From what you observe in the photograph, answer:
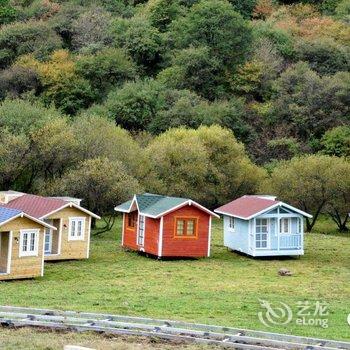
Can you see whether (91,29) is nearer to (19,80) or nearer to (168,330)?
(19,80)

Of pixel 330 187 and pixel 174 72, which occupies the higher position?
pixel 174 72

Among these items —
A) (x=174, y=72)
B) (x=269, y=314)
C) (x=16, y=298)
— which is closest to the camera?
(x=269, y=314)

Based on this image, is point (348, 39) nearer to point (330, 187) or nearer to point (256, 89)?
point (256, 89)

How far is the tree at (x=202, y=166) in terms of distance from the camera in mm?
57094

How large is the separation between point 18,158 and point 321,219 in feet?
87.5

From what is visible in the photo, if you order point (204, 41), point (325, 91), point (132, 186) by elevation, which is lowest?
point (132, 186)

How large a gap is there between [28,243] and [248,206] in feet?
44.4

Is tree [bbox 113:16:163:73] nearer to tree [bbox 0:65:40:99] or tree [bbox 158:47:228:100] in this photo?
tree [bbox 158:47:228:100]

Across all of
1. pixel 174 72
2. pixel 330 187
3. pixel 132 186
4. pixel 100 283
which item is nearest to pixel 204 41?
pixel 174 72

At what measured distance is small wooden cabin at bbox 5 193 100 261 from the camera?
114ft

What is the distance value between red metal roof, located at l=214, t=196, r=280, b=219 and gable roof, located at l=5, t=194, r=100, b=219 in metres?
8.90

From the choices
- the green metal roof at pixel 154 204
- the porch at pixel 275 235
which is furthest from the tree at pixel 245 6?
the porch at pixel 275 235

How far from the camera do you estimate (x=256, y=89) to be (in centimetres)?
8331

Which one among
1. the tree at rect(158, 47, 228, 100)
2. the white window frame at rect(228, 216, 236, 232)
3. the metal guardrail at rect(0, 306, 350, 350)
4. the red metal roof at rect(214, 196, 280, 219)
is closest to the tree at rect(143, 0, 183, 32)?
the tree at rect(158, 47, 228, 100)
